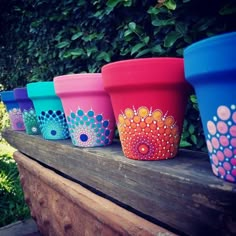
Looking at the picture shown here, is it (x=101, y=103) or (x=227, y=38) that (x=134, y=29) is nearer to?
(x=101, y=103)

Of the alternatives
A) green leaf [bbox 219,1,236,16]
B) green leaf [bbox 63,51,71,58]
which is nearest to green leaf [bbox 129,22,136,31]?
green leaf [bbox 219,1,236,16]

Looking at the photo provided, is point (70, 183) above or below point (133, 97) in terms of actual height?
below

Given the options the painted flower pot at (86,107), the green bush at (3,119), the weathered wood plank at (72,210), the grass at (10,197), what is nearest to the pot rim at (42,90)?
the painted flower pot at (86,107)

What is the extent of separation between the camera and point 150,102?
1.77 feet

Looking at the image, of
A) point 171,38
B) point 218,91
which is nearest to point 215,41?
point 218,91

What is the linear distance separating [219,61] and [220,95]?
49mm

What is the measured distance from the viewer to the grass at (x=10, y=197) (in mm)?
1896

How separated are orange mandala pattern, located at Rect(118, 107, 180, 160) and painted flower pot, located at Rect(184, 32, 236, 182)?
0.42 ft

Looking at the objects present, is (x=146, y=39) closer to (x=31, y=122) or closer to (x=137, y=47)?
(x=137, y=47)

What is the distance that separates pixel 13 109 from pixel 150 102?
98cm

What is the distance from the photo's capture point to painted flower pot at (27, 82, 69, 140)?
917mm

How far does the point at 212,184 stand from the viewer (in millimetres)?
392

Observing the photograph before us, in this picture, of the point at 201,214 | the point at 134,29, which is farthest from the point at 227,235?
the point at 134,29

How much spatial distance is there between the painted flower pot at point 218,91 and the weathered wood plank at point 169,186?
4 cm
